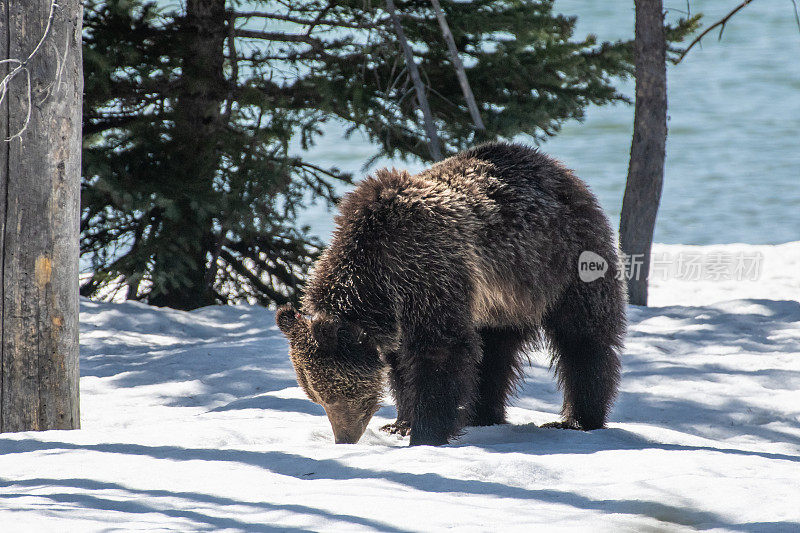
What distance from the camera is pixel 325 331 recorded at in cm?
439

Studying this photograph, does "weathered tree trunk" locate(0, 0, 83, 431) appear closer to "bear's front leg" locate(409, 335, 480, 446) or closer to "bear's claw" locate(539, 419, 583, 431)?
"bear's front leg" locate(409, 335, 480, 446)

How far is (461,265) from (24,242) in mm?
2382

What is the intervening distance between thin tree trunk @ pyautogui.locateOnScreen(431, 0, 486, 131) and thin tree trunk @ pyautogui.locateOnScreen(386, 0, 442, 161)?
1.44ft

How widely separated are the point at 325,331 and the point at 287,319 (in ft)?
1.20

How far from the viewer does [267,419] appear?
5.20 metres

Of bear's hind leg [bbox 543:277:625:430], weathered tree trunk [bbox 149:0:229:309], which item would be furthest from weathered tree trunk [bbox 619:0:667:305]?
weathered tree trunk [bbox 149:0:229:309]

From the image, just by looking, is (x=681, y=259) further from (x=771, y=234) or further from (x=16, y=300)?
(x=16, y=300)

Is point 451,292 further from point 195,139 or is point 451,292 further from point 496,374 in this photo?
point 195,139

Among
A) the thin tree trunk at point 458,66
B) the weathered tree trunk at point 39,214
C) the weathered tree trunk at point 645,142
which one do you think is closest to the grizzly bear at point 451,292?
A: the weathered tree trunk at point 39,214

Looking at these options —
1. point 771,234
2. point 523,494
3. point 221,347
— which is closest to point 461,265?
point 523,494

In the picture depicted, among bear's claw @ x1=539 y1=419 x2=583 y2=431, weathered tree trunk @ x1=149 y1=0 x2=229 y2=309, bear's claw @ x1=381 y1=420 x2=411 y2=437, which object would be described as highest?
weathered tree trunk @ x1=149 y1=0 x2=229 y2=309

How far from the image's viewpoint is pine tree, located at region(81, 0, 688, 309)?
9102 millimetres

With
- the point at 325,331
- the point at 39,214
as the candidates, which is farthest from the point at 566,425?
the point at 39,214

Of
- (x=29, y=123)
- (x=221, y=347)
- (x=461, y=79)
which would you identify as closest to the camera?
(x=29, y=123)
